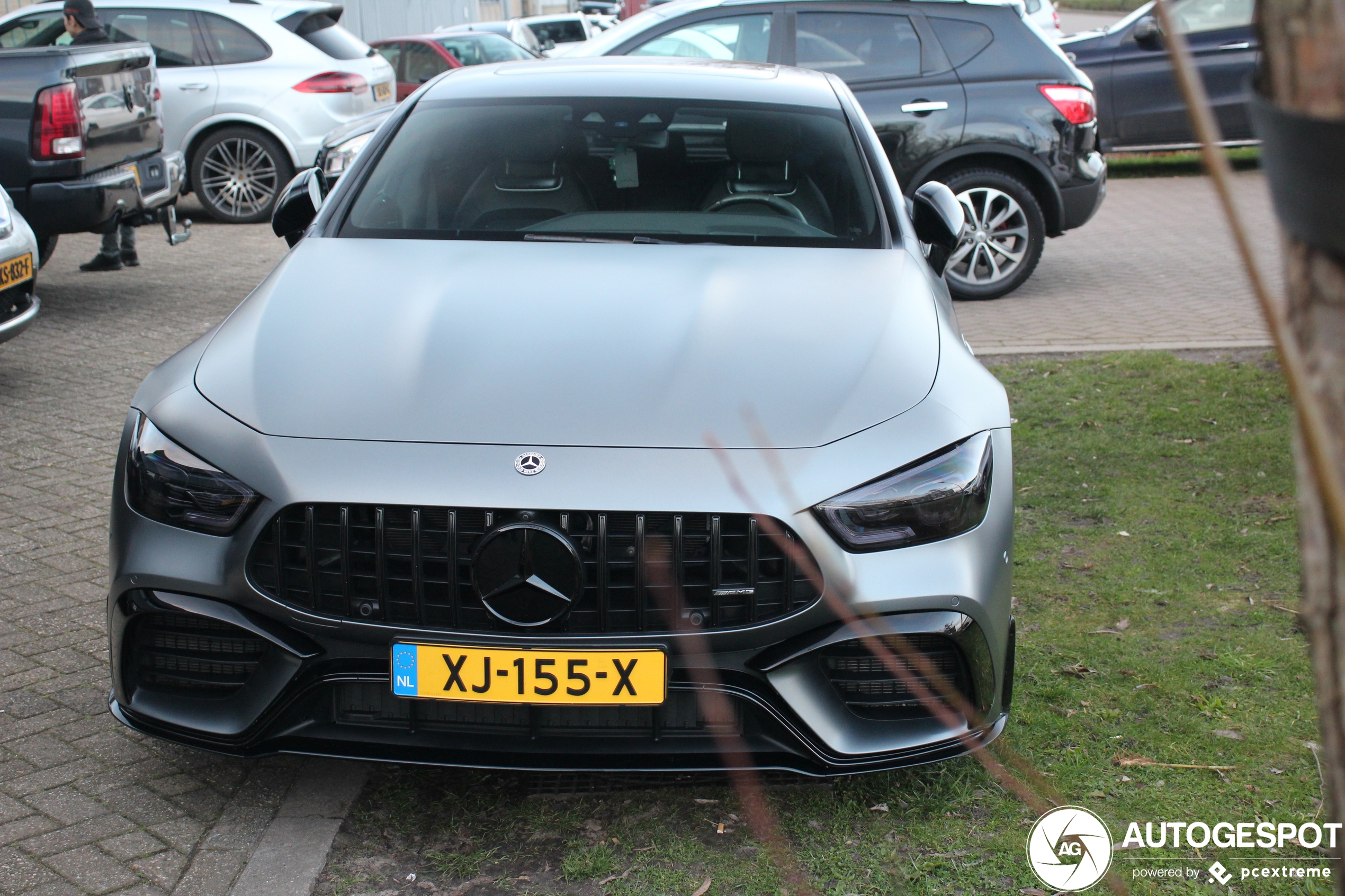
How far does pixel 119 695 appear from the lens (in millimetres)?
2793

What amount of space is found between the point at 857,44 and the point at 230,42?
6051 mm

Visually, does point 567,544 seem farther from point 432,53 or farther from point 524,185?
point 432,53

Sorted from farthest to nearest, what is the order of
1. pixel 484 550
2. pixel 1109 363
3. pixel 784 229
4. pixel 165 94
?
pixel 165 94 < pixel 1109 363 < pixel 784 229 < pixel 484 550

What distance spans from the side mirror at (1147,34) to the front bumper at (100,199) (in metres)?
7.84

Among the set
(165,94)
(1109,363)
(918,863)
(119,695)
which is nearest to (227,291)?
(165,94)

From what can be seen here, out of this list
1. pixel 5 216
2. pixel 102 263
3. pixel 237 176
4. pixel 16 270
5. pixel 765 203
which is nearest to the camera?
pixel 765 203

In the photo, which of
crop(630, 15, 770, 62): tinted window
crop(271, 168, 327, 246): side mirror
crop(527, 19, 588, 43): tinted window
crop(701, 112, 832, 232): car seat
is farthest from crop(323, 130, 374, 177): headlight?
crop(527, 19, 588, 43): tinted window

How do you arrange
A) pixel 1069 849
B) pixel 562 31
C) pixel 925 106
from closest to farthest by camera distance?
pixel 1069 849 → pixel 925 106 → pixel 562 31

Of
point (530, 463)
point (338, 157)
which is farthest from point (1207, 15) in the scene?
point (530, 463)

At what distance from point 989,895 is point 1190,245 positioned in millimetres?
8945

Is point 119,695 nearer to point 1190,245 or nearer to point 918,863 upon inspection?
point 918,863

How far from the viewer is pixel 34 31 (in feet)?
36.1

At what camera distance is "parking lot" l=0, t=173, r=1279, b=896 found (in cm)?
277

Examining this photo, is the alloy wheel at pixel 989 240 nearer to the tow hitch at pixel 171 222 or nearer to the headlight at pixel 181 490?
the tow hitch at pixel 171 222
